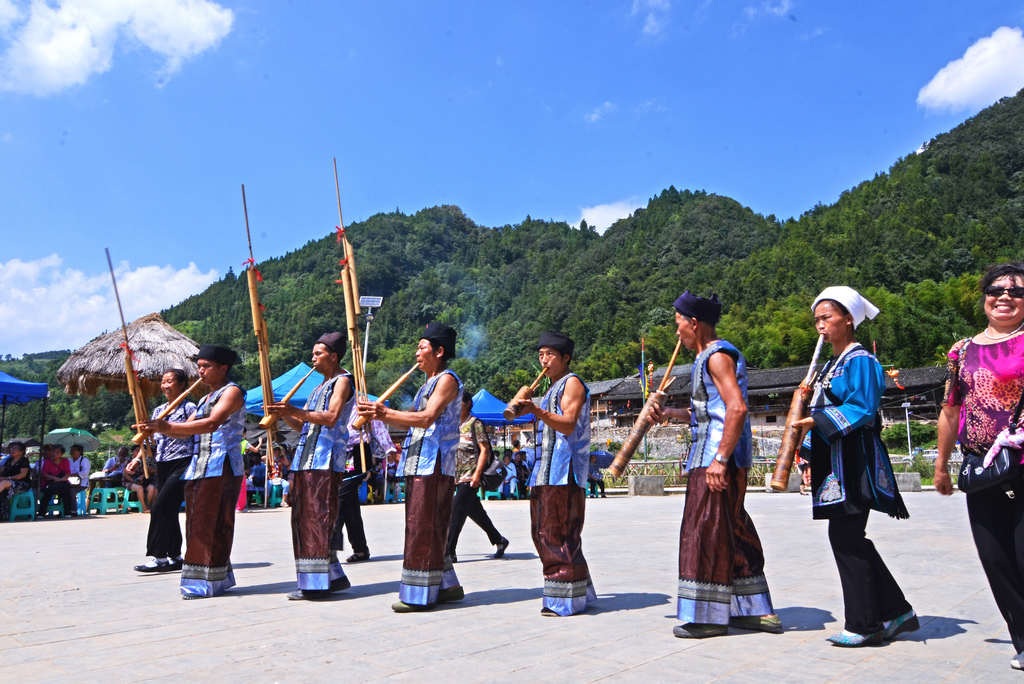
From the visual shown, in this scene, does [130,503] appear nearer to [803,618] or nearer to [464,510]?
[464,510]

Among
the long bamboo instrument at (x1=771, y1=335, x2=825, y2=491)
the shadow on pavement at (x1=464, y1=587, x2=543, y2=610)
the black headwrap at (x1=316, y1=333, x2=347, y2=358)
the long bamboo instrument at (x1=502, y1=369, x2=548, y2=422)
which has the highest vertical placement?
the black headwrap at (x1=316, y1=333, x2=347, y2=358)

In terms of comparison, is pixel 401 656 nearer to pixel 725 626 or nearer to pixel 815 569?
pixel 725 626

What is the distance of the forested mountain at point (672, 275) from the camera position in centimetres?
6925

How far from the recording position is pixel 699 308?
172 inches

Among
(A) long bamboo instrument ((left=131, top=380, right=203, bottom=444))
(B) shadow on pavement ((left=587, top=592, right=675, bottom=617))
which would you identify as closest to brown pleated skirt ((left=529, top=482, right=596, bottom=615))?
(B) shadow on pavement ((left=587, top=592, right=675, bottom=617))

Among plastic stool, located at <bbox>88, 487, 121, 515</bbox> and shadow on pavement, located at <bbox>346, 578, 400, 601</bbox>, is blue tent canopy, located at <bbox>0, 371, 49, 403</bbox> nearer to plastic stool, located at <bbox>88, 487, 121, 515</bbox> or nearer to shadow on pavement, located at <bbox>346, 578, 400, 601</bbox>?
plastic stool, located at <bbox>88, 487, 121, 515</bbox>

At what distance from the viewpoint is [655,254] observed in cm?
10919

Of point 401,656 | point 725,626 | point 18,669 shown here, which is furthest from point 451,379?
point 18,669

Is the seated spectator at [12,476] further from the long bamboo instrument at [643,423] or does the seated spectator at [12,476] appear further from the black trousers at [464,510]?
the long bamboo instrument at [643,423]

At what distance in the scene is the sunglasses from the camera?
11.7ft

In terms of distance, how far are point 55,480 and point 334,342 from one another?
11.4 meters

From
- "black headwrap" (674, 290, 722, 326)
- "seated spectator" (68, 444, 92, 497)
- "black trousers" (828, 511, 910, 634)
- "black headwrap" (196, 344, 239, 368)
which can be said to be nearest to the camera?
"black trousers" (828, 511, 910, 634)

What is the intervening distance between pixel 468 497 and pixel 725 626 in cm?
359

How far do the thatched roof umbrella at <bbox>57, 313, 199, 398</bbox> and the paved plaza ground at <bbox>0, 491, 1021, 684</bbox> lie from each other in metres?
10.7
